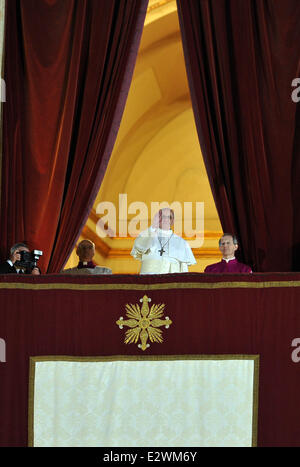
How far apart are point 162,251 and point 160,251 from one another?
0.02m

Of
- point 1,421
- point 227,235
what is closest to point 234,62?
point 227,235

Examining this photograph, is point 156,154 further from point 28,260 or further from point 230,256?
point 28,260

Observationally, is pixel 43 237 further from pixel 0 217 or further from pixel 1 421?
pixel 1 421

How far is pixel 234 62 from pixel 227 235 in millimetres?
1469

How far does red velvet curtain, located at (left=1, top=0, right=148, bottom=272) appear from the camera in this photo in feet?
18.2

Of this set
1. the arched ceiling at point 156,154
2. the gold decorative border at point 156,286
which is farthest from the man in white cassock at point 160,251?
the arched ceiling at point 156,154

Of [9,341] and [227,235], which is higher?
[227,235]

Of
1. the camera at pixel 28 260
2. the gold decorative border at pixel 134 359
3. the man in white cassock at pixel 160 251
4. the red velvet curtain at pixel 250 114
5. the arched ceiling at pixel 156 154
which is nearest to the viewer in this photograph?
the gold decorative border at pixel 134 359

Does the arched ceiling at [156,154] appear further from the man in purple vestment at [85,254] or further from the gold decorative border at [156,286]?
the gold decorative border at [156,286]

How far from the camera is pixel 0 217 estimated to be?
5.56m

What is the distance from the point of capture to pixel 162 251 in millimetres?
5707

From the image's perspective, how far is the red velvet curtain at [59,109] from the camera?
5.54m

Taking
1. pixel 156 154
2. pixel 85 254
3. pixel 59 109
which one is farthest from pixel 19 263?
pixel 156 154

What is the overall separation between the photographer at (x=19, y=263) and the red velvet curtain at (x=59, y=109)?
264 millimetres
